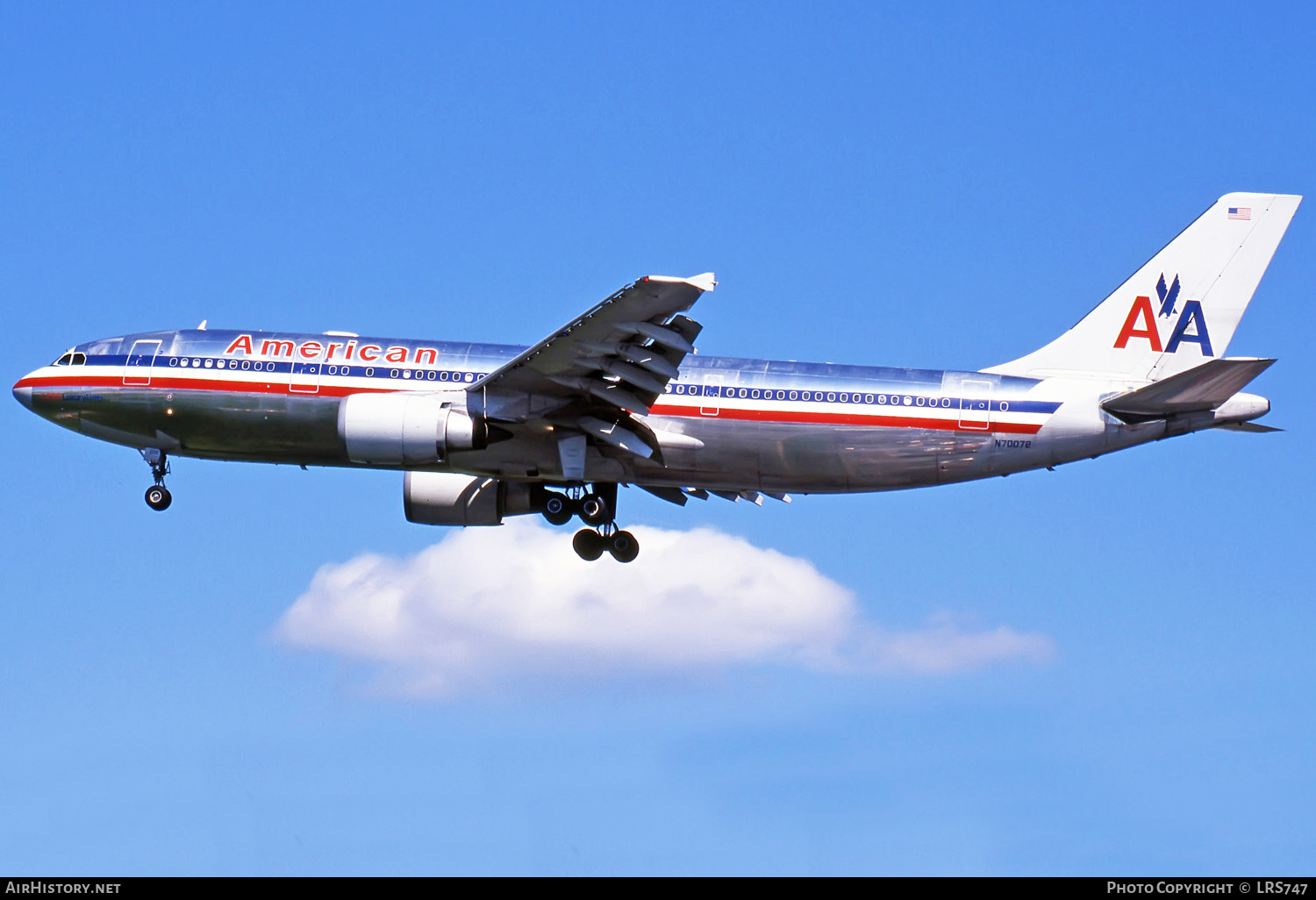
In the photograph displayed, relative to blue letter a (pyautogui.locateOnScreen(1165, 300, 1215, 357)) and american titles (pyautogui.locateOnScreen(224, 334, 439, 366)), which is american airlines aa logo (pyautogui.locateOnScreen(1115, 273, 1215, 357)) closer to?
blue letter a (pyautogui.locateOnScreen(1165, 300, 1215, 357))

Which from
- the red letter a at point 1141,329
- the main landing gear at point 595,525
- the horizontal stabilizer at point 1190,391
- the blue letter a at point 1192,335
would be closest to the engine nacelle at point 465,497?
the main landing gear at point 595,525

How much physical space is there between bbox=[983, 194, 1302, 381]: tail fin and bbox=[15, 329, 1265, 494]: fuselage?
43.6 inches

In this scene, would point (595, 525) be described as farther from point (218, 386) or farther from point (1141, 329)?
point (1141, 329)

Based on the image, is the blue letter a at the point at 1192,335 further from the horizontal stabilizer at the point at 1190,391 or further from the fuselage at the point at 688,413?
the horizontal stabilizer at the point at 1190,391

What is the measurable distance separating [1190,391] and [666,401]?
1259cm

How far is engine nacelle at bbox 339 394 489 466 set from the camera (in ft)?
139

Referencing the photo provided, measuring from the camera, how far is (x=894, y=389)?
A: 144ft

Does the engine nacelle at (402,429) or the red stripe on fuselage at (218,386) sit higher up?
the red stripe on fuselage at (218,386)

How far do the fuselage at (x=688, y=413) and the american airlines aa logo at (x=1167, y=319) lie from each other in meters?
1.77

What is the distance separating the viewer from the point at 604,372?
42688 millimetres

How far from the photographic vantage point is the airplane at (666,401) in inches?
1678

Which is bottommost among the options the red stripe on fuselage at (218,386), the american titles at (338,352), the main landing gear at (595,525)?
the main landing gear at (595,525)

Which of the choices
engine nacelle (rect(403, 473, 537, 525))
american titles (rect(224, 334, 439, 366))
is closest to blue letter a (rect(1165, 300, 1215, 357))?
engine nacelle (rect(403, 473, 537, 525))

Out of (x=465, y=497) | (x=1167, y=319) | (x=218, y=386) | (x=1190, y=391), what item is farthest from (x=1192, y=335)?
(x=218, y=386)
